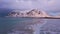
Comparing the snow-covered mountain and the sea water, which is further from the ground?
the snow-covered mountain

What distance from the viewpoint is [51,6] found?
1.34 metres

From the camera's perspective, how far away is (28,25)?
1.33m

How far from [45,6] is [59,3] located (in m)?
0.15

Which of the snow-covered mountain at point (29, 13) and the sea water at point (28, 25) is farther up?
the snow-covered mountain at point (29, 13)

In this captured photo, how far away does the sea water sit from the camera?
132 centimetres

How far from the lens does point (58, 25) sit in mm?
1321

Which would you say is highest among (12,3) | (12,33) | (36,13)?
(12,3)

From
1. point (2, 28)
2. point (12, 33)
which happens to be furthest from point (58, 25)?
point (2, 28)

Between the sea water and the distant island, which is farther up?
the distant island

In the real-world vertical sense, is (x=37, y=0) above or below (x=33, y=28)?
above

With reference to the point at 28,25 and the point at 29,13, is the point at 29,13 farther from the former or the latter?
the point at 28,25

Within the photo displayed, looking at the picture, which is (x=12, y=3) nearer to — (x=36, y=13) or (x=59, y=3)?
(x=36, y=13)

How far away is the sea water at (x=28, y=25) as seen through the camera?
1.32 m

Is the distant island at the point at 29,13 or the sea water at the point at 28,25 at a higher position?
the distant island at the point at 29,13
